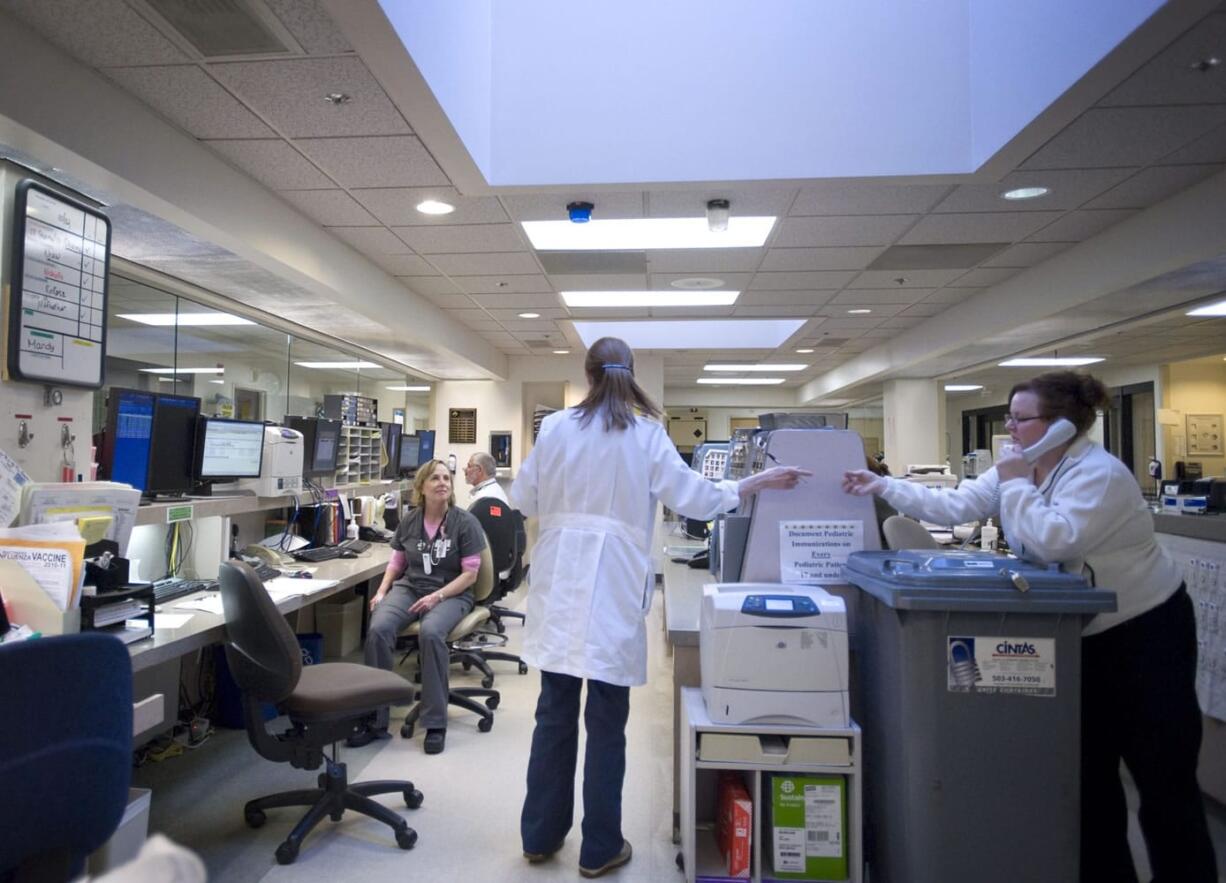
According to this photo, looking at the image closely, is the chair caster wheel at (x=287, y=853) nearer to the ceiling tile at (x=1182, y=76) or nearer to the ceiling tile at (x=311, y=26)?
the ceiling tile at (x=311, y=26)

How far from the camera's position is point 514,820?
2693 mm

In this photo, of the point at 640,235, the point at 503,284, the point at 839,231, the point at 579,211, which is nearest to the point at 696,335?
the point at 503,284

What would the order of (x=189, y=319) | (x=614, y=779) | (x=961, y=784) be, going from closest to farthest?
(x=961, y=784)
(x=614, y=779)
(x=189, y=319)

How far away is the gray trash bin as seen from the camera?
1.75m

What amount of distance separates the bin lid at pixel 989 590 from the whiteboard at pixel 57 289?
265 cm

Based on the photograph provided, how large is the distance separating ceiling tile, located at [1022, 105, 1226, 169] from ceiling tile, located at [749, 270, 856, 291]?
6.21 feet

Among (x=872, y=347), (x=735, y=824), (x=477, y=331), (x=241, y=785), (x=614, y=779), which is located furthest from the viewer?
(x=872, y=347)

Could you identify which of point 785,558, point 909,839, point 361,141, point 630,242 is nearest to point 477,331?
point 630,242

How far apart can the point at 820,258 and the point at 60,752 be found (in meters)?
4.54

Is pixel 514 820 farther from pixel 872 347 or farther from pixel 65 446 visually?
pixel 872 347

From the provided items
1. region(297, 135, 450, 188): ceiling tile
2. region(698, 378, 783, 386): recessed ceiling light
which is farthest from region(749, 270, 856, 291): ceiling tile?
region(698, 378, 783, 386): recessed ceiling light

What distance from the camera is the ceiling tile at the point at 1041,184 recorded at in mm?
3395

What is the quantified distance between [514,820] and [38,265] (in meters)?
2.48

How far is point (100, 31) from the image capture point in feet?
7.32
